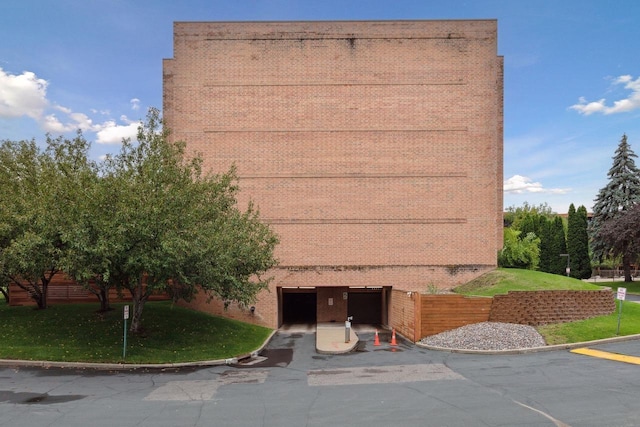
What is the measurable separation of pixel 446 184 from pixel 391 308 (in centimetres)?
831

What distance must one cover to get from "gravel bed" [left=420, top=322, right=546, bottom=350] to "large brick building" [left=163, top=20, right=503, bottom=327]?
746cm

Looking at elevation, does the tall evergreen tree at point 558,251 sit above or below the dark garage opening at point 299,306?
above

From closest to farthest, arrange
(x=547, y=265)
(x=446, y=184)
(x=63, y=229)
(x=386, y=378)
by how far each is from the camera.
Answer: (x=386, y=378), (x=63, y=229), (x=446, y=184), (x=547, y=265)

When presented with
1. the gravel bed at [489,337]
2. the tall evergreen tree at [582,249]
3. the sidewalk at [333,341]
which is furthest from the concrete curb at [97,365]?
the tall evergreen tree at [582,249]

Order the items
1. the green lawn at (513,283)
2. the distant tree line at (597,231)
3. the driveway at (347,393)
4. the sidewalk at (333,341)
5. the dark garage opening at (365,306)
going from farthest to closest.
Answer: the distant tree line at (597,231) → the dark garage opening at (365,306) → the green lawn at (513,283) → the sidewalk at (333,341) → the driveway at (347,393)

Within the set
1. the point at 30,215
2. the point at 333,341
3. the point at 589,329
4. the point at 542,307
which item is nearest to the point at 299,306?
the point at 333,341

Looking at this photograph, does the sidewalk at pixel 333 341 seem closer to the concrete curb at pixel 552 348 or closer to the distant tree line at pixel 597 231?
the concrete curb at pixel 552 348


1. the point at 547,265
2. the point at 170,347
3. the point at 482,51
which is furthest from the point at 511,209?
the point at 170,347

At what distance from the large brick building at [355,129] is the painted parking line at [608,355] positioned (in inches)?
415

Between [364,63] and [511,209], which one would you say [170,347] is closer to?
[364,63]

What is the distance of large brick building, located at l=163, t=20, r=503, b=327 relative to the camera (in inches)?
1117

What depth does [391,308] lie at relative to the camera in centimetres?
2853

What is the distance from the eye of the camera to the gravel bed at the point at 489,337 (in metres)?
18.9

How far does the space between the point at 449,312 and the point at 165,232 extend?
525 inches
